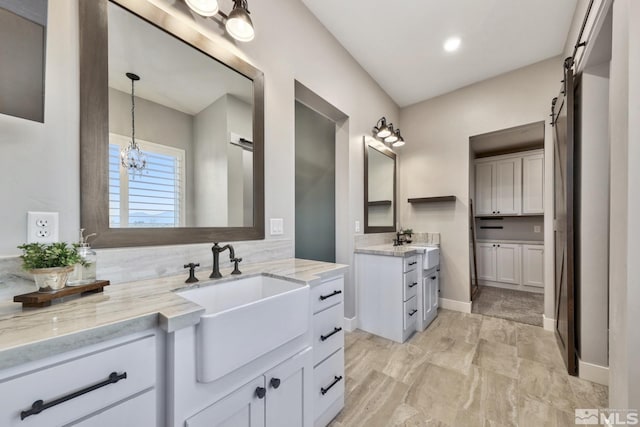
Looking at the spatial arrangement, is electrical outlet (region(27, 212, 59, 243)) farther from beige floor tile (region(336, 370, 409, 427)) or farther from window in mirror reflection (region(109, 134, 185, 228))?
beige floor tile (region(336, 370, 409, 427))

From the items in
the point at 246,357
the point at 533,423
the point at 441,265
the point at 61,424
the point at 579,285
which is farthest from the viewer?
the point at 441,265

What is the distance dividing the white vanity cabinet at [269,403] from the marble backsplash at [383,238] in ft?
5.47

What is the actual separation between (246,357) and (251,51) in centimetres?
180

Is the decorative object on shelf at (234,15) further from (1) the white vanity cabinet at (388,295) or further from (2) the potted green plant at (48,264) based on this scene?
(1) the white vanity cabinet at (388,295)

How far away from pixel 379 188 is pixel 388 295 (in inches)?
52.4

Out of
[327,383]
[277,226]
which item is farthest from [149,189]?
[327,383]

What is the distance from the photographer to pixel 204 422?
2.60 feet

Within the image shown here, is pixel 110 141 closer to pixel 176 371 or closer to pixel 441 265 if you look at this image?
pixel 176 371

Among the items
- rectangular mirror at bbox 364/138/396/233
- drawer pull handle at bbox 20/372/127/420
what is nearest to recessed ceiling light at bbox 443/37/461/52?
rectangular mirror at bbox 364/138/396/233

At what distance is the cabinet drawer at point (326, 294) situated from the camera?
1.31m

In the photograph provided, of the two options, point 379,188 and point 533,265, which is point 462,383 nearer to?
point 379,188

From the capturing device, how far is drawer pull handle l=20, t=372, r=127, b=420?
52 cm

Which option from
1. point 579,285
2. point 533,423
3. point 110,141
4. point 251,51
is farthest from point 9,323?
point 579,285

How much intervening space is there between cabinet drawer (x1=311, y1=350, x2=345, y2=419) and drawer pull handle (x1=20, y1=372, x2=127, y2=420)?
3.07 feet
